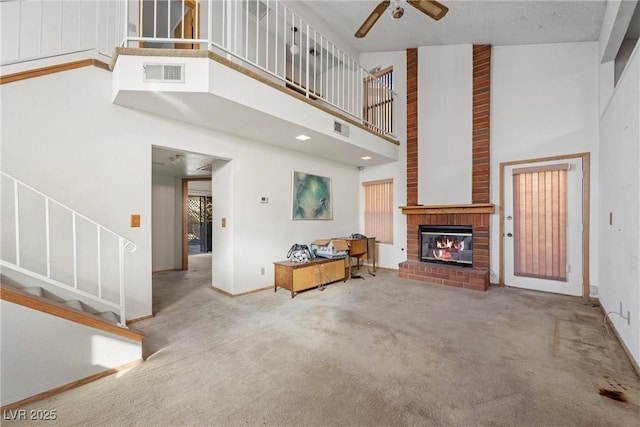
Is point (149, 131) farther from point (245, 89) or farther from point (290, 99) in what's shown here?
point (290, 99)

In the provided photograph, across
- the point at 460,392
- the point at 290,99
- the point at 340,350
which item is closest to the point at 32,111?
the point at 290,99

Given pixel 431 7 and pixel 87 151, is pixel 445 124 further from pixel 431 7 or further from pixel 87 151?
pixel 87 151

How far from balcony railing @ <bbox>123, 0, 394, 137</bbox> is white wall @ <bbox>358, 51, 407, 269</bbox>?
0.69 ft

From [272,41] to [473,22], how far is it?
3537mm

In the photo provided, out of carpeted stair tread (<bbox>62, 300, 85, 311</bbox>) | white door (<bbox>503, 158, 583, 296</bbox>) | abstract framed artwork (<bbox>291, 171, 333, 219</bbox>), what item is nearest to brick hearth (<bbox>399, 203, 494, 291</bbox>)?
white door (<bbox>503, 158, 583, 296</bbox>)

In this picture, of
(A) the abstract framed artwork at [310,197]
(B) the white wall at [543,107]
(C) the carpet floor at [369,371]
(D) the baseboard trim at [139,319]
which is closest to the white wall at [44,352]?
(C) the carpet floor at [369,371]

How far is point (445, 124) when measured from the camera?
4820mm

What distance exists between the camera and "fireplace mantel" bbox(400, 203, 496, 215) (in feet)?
14.1

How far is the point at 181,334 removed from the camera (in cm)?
259

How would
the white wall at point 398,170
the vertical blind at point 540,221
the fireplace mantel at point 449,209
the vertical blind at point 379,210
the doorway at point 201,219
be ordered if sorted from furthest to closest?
1. the doorway at point 201,219
2. the vertical blind at point 379,210
3. the white wall at point 398,170
4. the fireplace mantel at point 449,209
5. the vertical blind at point 540,221

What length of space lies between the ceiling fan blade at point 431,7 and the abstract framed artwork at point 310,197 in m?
2.79

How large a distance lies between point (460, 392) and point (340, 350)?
90 cm

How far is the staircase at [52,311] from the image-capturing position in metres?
1.59

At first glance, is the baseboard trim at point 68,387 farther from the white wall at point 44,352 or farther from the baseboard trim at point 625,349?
the baseboard trim at point 625,349
